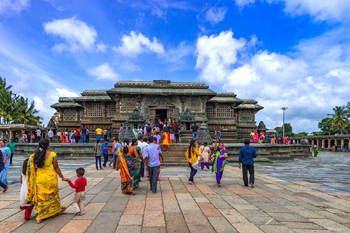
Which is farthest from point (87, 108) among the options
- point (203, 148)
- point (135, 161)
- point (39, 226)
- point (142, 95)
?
point (39, 226)

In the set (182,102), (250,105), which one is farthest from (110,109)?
(250,105)

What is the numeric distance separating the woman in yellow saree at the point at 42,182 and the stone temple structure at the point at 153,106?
15.2 m

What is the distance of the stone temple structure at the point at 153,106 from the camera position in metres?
23.1

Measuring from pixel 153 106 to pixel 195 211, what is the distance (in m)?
19.3

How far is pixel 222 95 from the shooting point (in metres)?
27.7

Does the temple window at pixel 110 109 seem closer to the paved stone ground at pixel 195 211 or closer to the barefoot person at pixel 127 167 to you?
the paved stone ground at pixel 195 211

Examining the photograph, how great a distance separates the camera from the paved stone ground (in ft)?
11.9

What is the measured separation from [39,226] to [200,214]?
2.92 m

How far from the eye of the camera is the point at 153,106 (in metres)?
23.3

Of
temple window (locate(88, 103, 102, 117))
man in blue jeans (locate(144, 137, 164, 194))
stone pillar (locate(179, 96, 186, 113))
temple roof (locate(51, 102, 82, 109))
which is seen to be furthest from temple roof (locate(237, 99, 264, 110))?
man in blue jeans (locate(144, 137, 164, 194))

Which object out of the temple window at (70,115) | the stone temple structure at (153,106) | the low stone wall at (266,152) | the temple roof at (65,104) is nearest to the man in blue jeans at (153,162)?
the low stone wall at (266,152)

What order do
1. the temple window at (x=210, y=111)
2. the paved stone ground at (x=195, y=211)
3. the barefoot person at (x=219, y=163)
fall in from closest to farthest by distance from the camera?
the paved stone ground at (x=195, y=211)
the barefoot person at (x=219, y=163)
the temple window at (x=210, y=111)

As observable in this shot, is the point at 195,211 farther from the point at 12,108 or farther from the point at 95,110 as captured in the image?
the point at 12,108

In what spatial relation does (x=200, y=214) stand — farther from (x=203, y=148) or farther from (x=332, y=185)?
(x=332, y=185)
